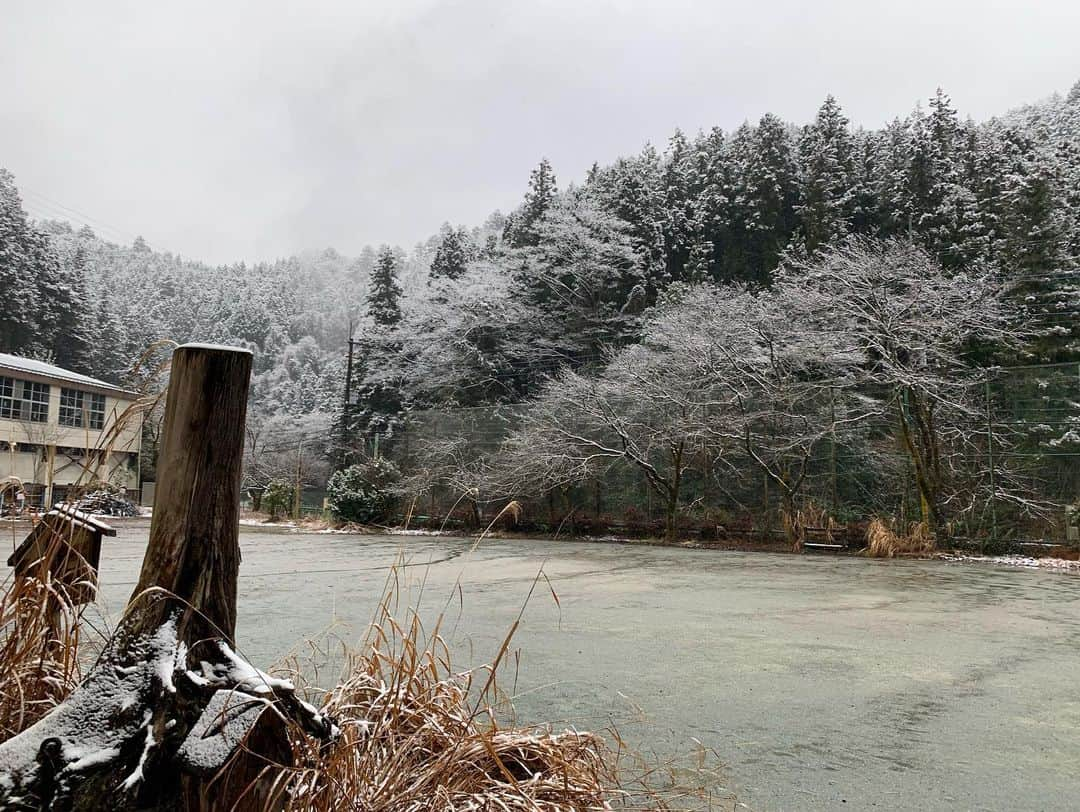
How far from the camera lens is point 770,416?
1345cm

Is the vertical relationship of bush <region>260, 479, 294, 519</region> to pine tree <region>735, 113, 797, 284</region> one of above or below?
below

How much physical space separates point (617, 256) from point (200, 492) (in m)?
21.7

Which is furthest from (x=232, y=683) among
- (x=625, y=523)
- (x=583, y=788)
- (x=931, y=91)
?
(x=931, y=91)

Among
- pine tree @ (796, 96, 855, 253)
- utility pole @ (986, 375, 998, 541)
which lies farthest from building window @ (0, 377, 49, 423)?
pine tree @ (796, 96, 855, 253)

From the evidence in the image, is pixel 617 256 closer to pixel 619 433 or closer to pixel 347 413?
pixel 619 433

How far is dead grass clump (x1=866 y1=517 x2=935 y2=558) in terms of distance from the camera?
11531mm

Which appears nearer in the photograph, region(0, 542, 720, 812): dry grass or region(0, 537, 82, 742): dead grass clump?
region(0, 542, 720, 812): dry grass

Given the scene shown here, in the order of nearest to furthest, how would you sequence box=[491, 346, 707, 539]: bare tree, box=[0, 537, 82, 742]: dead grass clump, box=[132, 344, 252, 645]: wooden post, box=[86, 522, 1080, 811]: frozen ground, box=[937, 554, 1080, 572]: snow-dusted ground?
box=[132, 344, 252, 645]: wooden post, box=[0, 537, 82, 742]: dead grass clump, box=[86, 522, 1080, 811]: frozen ground, box=[937, 554, 1080, 572]: snow-dusted ground, box=[491, 346, 707, 539]: bare tree

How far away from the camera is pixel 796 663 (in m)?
3.88

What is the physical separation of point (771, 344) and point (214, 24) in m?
11.1

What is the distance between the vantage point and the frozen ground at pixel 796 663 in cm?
234

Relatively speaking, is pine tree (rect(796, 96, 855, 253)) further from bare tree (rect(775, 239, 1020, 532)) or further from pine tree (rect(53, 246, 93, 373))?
pine tree (rect(53, 246, 93, 373))

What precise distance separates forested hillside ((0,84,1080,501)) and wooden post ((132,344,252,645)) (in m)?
12.8

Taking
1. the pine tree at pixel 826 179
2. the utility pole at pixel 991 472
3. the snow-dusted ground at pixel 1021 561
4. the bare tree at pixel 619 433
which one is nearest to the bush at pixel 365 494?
the bare tree at pixel 619 433
